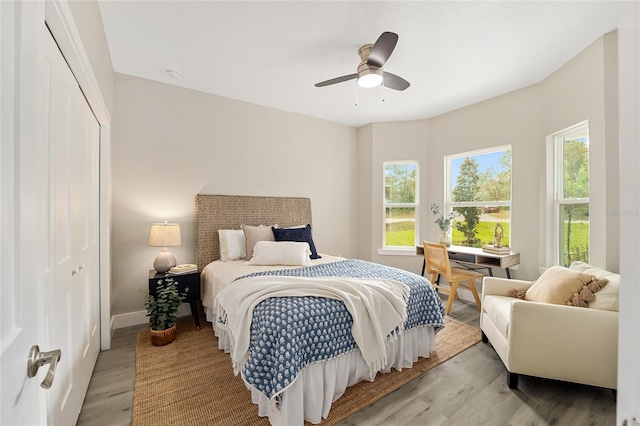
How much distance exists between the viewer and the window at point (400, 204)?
4512mm

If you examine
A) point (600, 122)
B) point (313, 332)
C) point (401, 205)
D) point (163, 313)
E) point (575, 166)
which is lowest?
point (163, 313)

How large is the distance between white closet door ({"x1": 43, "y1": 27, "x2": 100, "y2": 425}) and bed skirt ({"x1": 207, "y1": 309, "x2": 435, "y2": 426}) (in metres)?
1.01

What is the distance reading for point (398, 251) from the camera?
4434 mm

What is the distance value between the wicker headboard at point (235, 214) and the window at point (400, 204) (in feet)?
4.66

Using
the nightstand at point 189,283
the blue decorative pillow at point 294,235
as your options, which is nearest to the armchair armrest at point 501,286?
the blue decorative pillow at point 294,235

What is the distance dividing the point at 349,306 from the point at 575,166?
115 inches

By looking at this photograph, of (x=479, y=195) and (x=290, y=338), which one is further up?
(x=479, y=195)

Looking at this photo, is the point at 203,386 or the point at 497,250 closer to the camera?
the point at 203,386

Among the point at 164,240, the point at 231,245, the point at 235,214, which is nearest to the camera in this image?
the point at 164,240

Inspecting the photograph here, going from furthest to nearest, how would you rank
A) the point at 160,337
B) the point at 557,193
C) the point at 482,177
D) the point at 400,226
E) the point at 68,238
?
the point at 400,226
the point at 482,177
the point at 557,193
the point at 160,337
the point at 68,238

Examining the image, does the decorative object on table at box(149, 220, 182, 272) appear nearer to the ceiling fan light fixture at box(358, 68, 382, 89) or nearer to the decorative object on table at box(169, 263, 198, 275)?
the decorative object on table at box(169, 263, 198, 275)

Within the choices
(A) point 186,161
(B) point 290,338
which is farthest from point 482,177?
(A) point 186,161

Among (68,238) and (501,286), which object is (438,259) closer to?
(501,286)

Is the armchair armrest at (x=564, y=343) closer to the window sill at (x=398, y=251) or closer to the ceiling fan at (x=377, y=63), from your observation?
the ceiling fan at (x=377, y=63)
